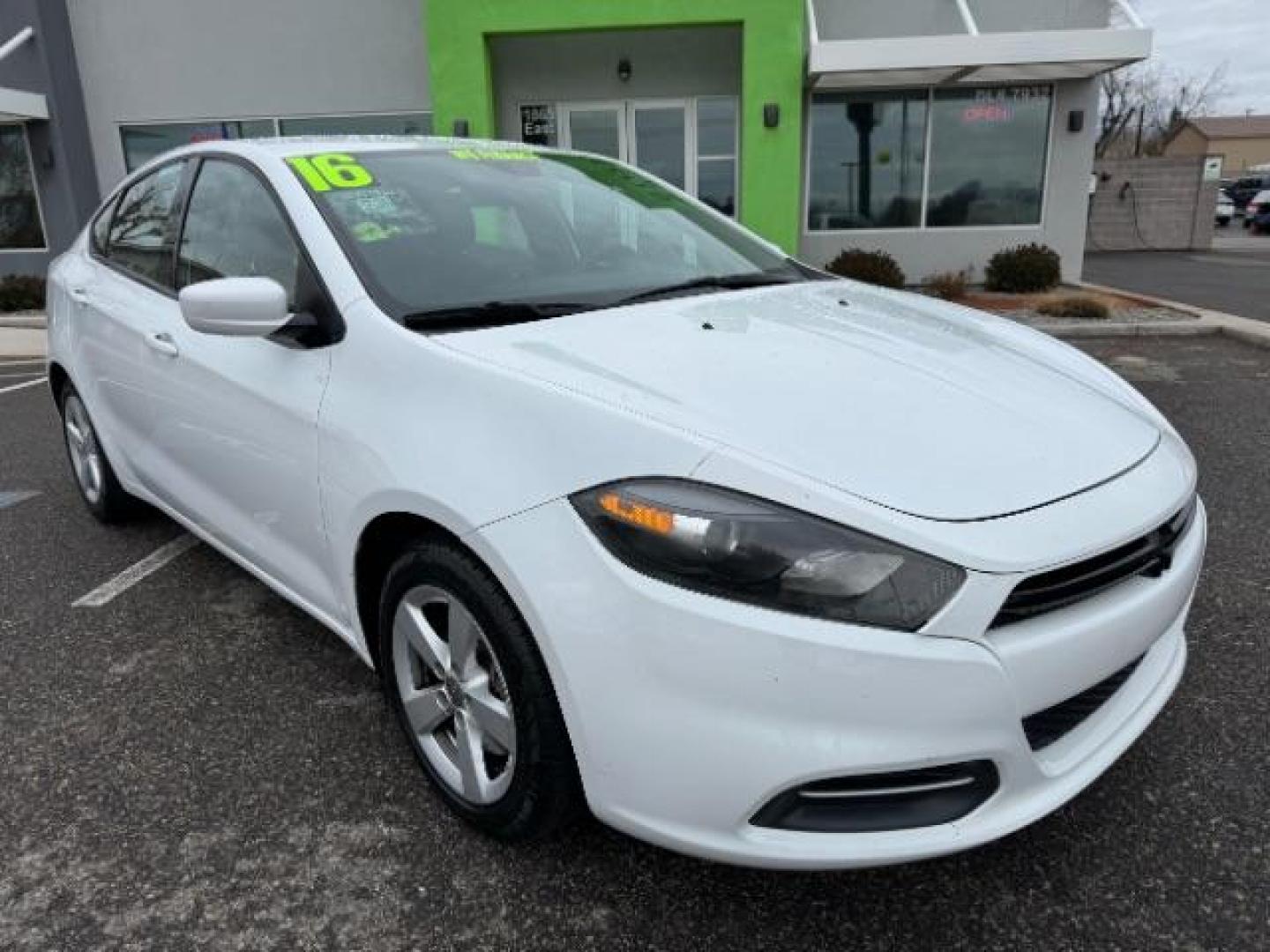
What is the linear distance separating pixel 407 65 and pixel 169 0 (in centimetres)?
344

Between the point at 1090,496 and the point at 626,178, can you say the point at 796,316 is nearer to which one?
the point at 1090,496

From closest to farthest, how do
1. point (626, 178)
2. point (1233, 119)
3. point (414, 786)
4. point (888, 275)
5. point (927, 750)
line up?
point (927, 750) < point (414, 786) < point (626, 178) < point (888, 275) < point (1233, 119)

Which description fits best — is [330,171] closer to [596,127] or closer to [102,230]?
[102,230]

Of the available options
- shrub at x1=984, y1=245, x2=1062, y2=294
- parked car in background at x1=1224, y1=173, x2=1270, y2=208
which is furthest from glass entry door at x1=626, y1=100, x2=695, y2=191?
parked car in background at x1=1224, y1=173, x2=1270, y2=208

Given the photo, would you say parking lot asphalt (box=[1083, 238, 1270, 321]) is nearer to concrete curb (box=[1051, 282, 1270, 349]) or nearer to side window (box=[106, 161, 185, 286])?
concrete curb (box=[1051, 282, 1270, 349])

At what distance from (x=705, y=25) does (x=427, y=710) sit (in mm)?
11609

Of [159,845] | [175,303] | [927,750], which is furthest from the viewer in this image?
[175,303]

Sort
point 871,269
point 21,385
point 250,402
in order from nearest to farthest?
point 250,402, point 21,385, point 871,269

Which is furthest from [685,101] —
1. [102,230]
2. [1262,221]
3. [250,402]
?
[1262,221]

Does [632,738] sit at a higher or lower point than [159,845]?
higher

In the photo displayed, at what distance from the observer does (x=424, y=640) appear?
2.20 metres

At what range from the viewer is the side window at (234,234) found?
8.68 feet

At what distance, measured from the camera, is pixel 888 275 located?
1183 cm

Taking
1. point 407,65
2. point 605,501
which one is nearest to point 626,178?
point 605,501
